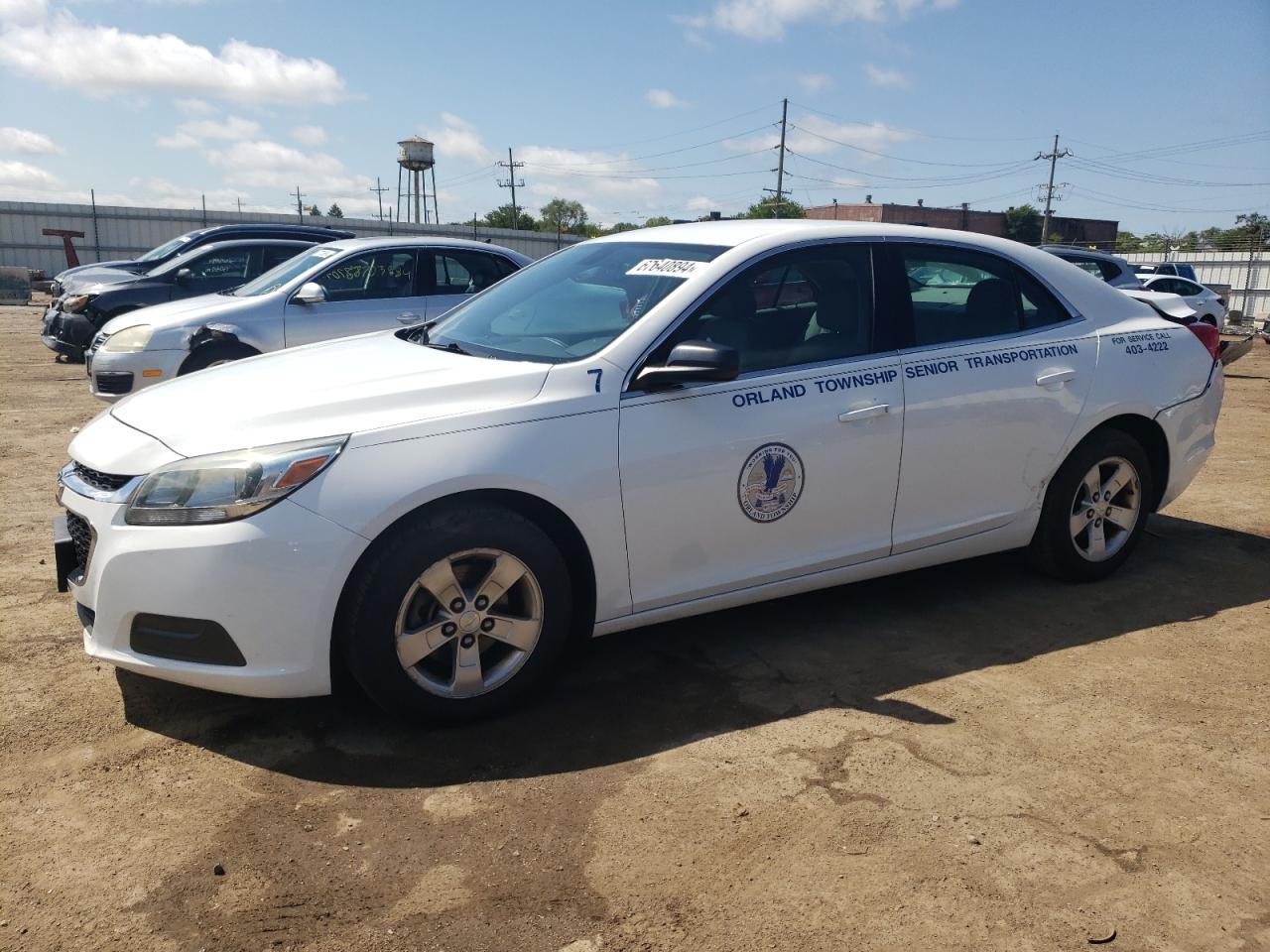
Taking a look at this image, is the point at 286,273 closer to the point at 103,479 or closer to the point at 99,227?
the point at 103,479

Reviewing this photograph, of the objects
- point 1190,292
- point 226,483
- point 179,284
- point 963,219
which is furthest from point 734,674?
point 963,219

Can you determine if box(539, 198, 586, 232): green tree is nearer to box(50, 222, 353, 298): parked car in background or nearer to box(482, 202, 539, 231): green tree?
box(482, 202, 539, 231): green tree

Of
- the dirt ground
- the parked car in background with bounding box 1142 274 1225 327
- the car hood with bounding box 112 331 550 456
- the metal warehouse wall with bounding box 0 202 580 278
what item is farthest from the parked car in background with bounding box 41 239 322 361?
the metal warehouse wall with bounding box 0 202 580 278

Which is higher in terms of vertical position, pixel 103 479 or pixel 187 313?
pixel 187 313

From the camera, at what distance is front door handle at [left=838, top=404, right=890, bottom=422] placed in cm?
386

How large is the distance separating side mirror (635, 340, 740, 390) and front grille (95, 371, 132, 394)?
6.27 meters

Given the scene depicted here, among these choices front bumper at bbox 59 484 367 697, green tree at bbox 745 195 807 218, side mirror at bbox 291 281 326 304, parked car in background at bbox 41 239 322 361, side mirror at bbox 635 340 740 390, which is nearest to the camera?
front bumper at bbox 59 484 367 697

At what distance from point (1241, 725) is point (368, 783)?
2903 millimetres

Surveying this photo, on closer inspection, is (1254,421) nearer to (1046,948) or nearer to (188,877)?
(1046,948)

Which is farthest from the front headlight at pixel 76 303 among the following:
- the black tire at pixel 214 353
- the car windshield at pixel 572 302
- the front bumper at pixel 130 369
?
the car windshield at pixel 572 302

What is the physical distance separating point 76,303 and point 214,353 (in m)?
4.99

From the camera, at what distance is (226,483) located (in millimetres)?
3029

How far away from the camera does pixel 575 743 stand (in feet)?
10.8

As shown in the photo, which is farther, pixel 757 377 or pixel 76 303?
pixel 76 303
